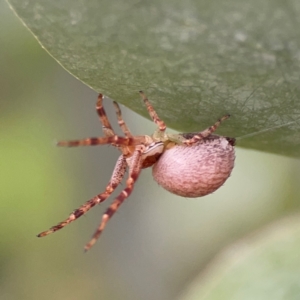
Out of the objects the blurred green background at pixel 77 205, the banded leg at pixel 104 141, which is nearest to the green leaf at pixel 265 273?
the banded leg at pixel 104 141

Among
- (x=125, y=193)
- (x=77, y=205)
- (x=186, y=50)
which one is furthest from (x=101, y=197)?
(x=77, y=205)

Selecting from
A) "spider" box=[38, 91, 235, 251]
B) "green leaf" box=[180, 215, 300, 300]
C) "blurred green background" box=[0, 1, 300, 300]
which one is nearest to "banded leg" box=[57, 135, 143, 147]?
"spider" box=[38, 91, 235, 251]

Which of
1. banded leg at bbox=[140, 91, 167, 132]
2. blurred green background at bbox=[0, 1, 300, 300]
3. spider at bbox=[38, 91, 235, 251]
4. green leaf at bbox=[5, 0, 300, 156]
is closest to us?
green leaf at bbox=[5, 0, 300, 156]

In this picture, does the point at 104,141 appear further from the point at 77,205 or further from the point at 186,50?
the point at 77,205

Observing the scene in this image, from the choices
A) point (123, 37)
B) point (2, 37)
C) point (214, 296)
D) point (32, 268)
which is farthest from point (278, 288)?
point (32, 268)

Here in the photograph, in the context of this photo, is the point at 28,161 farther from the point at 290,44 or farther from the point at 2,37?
the point at 290,44

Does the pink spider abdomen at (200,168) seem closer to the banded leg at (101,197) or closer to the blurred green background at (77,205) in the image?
the banded leg at (101,197)

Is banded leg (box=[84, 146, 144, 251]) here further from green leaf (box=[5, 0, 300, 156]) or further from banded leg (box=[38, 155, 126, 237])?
green leaf (box=[5, 0, 300, 156])

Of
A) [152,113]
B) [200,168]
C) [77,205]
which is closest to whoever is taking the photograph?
[152,113]
